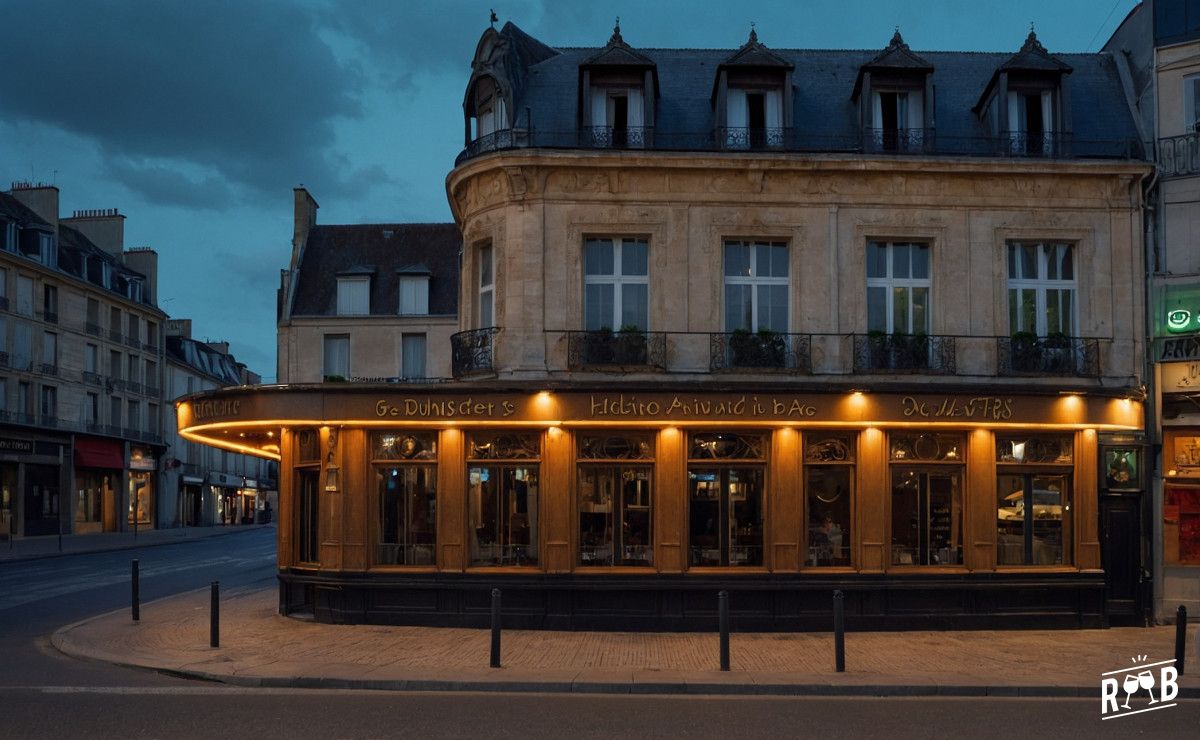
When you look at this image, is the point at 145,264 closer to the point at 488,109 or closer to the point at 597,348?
the point at 488,109

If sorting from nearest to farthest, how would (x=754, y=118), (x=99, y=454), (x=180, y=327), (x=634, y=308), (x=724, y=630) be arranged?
(x=724, y=630), (x=634, y=308), (x=754, y=118), (x=99, y=454), (x=180, y=327)

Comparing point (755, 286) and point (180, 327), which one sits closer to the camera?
point (755, 286)

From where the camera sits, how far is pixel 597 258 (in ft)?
57.8

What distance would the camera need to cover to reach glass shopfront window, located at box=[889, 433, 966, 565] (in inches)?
669

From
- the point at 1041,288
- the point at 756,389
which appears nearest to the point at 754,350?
the point at 756,389

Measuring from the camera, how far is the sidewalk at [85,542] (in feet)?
120

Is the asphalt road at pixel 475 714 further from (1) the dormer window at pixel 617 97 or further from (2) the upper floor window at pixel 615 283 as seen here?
(1) the dormer window at pixel 617 97

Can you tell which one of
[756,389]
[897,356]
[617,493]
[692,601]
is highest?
[897,356]

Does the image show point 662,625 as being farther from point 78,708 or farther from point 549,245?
point 78,708

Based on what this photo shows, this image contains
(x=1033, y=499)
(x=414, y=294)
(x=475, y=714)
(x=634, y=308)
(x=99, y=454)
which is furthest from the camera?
(x=99, y=454)

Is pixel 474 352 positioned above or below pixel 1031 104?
below

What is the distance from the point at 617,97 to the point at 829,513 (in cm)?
719

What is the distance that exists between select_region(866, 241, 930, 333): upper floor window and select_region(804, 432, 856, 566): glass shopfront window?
201 cm

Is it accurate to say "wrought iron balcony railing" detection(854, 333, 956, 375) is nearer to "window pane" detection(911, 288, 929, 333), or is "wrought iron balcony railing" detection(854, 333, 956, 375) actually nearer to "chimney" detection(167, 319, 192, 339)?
"window pane" detection(911, 288, 929, 333)
